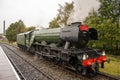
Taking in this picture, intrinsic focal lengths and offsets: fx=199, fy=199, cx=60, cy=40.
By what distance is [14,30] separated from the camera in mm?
80312

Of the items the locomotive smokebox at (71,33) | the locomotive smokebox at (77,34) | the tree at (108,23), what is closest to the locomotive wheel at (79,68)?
the locomotive smokebox at (77,34)

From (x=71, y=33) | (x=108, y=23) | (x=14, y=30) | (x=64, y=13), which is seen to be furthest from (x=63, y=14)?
(x=14, y=30)

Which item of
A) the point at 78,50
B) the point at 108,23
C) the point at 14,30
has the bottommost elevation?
the point at 78,50

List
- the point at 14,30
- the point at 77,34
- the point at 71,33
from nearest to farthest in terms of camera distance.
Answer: the point at 77,34 < the point at 71,33 < the point at 14,30

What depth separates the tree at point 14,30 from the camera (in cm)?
7650

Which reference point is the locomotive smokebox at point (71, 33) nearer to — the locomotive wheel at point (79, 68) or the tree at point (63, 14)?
the locomotive wheel at point (79, 68)

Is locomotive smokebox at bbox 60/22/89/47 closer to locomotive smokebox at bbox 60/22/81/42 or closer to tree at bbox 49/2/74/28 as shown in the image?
locomotive smokebox at bbox 60/22/81/42

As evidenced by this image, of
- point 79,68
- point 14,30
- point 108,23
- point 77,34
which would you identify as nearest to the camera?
point 79,68

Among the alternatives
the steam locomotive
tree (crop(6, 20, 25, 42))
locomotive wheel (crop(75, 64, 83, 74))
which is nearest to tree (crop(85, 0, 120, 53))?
the steam locomotive

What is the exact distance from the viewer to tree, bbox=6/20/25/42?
76.5m

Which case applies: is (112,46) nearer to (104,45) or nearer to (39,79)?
(104,45)

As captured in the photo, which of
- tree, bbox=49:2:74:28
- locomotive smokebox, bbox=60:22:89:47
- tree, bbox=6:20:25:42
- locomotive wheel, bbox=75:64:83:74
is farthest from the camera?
tree, bbox=6:20:25:42

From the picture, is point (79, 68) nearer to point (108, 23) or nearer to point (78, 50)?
point (78, 50)

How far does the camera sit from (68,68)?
556 inches
